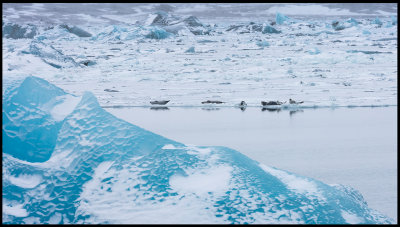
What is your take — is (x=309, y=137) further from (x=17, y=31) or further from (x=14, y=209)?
(x=17, y=31)

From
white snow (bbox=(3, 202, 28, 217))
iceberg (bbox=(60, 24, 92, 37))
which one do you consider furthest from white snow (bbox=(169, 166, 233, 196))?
iceberg (bbox=(60, 24, 92, 37))

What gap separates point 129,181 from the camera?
86.7 inches

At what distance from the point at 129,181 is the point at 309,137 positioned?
8.27 feet

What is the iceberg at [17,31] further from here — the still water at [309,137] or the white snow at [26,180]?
the white snow at [26,180]

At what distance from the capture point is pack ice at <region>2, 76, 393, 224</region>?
2.04 m

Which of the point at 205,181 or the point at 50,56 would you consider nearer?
the point at 205,181

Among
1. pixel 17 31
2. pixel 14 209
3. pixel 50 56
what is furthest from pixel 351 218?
pixel 17 31

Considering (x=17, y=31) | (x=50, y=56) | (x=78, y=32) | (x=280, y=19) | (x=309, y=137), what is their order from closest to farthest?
(x=309, y=137)
(x=50, y=56)
(x=17, y=31)
(x=78, y=32)
(x=280, y=19)

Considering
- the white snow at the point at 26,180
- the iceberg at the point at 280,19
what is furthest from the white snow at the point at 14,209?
the iceberg at the point at 280,19

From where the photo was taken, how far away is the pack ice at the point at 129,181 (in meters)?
2.04

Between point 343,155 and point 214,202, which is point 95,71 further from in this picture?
point 214,202

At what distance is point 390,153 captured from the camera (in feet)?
12.5

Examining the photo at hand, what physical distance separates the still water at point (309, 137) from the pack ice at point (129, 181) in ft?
2.05

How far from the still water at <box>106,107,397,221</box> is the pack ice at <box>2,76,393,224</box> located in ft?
2.05
